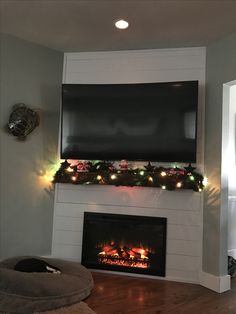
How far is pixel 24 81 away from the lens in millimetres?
3484

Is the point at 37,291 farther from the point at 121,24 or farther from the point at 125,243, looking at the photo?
the point at 121,24

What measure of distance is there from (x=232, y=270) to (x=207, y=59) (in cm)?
233

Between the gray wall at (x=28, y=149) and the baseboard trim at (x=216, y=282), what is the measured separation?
1.78 metres

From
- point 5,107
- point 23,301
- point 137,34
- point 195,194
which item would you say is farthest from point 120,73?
point 23,301

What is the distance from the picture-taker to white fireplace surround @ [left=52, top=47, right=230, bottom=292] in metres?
3.27

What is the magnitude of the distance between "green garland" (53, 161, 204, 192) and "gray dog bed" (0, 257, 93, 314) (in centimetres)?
109

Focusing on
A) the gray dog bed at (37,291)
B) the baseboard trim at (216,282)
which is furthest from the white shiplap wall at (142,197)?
the gray dog bed at (37,291)

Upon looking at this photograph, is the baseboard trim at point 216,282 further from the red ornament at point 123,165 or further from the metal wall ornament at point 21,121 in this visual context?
the metal wall ornament at point 21,121

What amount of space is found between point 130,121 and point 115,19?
1031 millimetres

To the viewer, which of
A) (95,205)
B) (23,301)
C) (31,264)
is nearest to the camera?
(23,301)

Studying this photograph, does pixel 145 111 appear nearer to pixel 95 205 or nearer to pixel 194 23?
pixel 194 23

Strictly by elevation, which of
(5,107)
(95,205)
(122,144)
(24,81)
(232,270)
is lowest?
(232,270)

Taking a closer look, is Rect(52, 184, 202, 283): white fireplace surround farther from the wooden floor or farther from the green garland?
the wooden floor

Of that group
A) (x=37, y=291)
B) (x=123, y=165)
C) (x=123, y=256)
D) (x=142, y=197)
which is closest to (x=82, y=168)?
(x=123, y=165)
